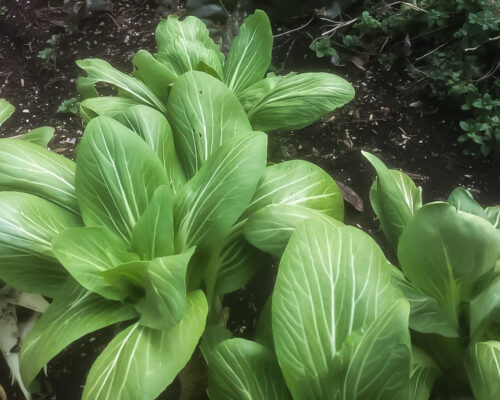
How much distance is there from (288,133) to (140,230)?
1013 mm

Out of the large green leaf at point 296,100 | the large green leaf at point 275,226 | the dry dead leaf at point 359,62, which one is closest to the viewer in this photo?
the large green leaf at point 275,226

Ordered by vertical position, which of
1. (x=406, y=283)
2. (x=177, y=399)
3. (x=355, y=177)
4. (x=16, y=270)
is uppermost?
(x=16, y=270)

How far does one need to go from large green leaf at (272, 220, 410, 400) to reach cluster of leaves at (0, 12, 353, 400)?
11 cm

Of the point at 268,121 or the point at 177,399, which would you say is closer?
the point at 177,399

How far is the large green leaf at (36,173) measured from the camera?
1.09 meters

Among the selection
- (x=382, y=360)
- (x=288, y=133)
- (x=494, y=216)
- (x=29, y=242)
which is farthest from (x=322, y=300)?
(x=288, y=133)

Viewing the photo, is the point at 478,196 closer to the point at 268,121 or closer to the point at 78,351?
the point at 268,121

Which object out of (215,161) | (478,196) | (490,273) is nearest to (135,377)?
(215,161)

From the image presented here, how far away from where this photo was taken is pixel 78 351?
135 cm

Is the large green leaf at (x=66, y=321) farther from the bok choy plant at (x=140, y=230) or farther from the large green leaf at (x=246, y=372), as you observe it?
the large green leaf at (x=246, y=372)

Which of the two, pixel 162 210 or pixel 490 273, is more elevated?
pixel 162 210

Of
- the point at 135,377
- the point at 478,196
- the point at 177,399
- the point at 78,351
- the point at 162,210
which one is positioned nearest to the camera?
the point at 135,377

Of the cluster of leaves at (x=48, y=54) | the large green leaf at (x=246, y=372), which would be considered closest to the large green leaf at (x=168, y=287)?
the large green leaf at (x=246, y=372)

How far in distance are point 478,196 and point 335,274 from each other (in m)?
1.03
